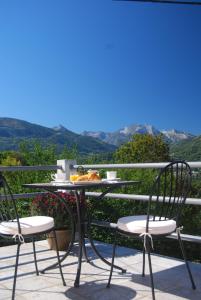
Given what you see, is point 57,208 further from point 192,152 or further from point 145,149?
point 192,152

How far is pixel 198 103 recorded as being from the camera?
131 metres

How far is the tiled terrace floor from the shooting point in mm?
2848

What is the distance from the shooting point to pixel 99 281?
3.17 m

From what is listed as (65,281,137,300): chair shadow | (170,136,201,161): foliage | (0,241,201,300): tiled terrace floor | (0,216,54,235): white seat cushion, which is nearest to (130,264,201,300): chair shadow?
(0,241,201,300): tiled terrace floor

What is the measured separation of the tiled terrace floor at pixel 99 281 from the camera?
2848mm

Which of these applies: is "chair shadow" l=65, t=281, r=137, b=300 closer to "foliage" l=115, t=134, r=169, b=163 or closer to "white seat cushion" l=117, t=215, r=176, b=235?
"white seat cushion" l=117, t=215, r=176, b=235

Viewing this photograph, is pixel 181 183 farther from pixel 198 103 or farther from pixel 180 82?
pixel 198 103

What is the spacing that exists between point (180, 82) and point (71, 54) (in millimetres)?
42091

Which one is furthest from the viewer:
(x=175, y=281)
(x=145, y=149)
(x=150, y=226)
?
(x=145, y=149)

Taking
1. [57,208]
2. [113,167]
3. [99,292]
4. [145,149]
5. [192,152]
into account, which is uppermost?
[192,152]

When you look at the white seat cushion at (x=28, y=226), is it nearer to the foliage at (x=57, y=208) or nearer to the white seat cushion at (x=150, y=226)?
the white seat cushion at (x=150, y=226)

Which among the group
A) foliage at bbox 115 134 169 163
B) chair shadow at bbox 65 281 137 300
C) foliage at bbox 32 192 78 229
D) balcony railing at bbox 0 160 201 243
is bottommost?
chair shadow at bbox 65 281 137 300

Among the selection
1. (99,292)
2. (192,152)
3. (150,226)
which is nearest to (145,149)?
(192,152)

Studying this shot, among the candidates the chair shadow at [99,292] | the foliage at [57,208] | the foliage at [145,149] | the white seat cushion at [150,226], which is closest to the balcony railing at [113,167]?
the foliage at [57,208]
